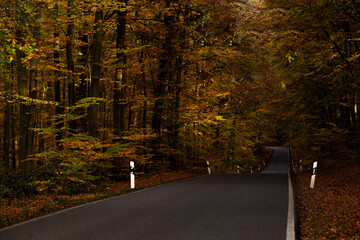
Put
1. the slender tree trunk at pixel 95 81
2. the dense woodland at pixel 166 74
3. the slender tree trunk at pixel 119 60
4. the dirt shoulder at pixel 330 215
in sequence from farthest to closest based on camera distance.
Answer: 1. the slender tree trunk at pixel 119 60
2. the slender tree trunk at pixel 95 81
3. the dense woodland at pixel 166 74
4. the dirt shoulder at pixel 330 215

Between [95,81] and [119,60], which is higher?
[119,60]

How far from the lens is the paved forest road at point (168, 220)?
521 centimetres

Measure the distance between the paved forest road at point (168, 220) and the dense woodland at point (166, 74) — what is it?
13.3 ft

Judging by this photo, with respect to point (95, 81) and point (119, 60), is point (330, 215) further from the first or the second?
point (119, 60)

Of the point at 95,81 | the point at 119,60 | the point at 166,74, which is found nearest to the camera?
the point at 95,81

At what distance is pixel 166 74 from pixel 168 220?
14.9 m

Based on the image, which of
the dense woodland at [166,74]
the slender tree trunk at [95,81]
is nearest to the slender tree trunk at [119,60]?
the dense woodland at [166,74]

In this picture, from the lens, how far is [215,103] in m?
23.5

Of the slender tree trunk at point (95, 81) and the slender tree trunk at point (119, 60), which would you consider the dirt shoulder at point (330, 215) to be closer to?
the slender tree trunk at point (95, 81)

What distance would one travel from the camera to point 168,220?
20.4ft

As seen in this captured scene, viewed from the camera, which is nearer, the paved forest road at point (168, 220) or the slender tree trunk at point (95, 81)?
the paved forest road at point (168, 220)

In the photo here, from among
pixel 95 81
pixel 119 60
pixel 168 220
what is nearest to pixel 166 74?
pixel 119 60

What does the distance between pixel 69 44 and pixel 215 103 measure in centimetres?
1133

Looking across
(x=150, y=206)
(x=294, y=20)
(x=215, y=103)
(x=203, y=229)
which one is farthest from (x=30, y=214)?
(x=215, y=103)
